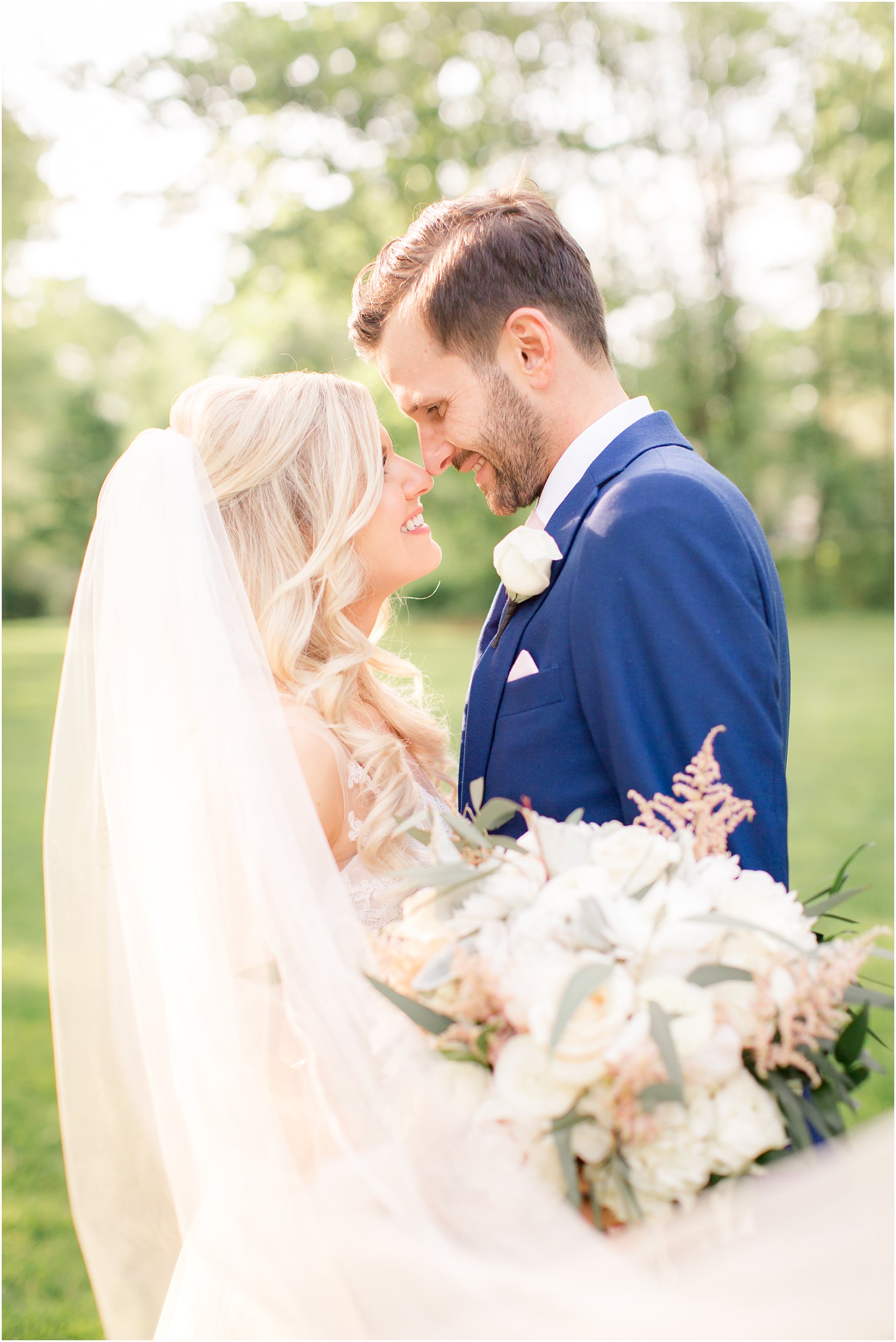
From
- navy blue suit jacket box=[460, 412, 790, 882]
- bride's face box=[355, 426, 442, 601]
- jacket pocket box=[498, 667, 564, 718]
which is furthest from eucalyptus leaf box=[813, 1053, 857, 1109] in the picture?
bride's face box=[355, 426, 442, 601]

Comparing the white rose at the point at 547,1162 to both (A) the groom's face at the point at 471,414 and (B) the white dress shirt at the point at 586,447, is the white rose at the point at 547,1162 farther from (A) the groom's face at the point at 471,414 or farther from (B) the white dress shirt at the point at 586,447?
(A) the groom's face at the point at 471,414

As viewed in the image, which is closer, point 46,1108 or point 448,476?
point 46,1108

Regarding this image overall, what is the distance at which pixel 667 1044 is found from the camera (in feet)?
4.78

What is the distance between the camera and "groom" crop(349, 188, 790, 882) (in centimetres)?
222

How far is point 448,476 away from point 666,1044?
21.0m

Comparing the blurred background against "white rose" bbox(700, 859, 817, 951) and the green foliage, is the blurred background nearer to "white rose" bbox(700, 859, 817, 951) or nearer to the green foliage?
the green foliage

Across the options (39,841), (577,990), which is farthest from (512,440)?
(39,841)

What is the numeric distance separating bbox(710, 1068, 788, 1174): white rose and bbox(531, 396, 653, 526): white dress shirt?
162 centimetres

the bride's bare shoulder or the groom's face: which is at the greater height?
the groom's face

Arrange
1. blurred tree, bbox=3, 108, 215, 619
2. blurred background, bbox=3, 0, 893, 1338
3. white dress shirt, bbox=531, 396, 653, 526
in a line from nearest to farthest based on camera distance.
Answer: white dress shirt, bbox=531, 396, 653, 526
blurred background, bbox=3, 0, 893, 1338
blurred tree, bbox=3, 108, 215, 619

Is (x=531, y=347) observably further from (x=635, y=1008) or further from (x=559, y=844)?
(x=635, y=1008)

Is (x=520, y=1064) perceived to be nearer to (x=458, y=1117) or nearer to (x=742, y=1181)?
(x=458, y=1117)

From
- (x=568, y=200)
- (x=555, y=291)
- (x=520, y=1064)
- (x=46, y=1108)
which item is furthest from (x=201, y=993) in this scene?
(x=568, y=200)

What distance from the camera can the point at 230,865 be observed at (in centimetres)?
204
